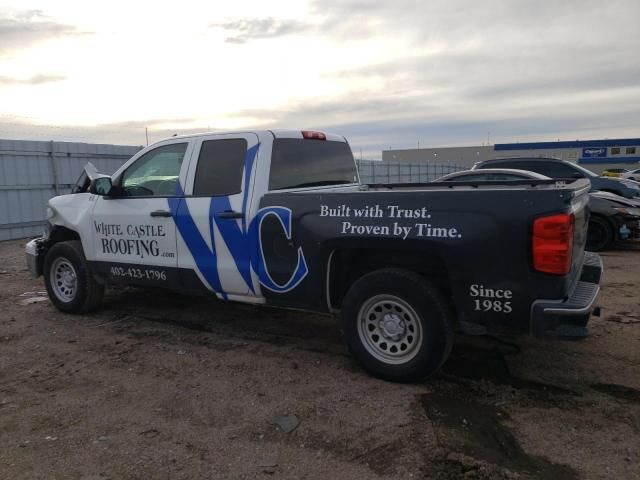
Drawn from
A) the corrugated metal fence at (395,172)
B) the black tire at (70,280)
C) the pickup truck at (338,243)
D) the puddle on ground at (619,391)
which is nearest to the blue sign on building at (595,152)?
the corrugated metal fence at (395,172)

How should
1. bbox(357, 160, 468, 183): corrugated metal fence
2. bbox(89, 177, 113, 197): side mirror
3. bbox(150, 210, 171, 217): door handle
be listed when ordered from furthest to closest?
bbox(357, 160, 468, 183): corrugated metal fence, bbox(89, 177, 113, 197): side mirror, bbox(150, 210, 171, 217): door handle

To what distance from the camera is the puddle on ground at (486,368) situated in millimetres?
4055

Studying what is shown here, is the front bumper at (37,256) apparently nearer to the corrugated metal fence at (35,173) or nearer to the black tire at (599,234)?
the corrugated metal fence at (35,173)

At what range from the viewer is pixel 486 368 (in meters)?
4.42

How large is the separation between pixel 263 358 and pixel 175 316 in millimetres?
1872

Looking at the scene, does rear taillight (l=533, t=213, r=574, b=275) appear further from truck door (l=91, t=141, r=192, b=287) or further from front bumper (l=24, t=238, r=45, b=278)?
front bumper (l=24, t=238, r=45, b=278)

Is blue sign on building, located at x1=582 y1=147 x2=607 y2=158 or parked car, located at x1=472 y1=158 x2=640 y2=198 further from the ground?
blue sign on building, located at x1=582 y1=147 x2=607 y2=158

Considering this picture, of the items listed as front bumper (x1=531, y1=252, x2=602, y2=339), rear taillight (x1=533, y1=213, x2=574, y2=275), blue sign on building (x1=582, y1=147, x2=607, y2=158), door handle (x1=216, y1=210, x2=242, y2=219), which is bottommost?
front bumper (x1=531, y1=252, x2=602, y2=339)

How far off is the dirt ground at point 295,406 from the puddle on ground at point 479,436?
0.01 meters

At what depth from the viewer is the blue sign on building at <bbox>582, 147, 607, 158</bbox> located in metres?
58.0

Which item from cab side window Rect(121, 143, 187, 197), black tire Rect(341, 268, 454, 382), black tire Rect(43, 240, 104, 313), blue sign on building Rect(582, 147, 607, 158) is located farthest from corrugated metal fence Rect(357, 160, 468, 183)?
blue sign on building Rect(582, 147, 607, 158)

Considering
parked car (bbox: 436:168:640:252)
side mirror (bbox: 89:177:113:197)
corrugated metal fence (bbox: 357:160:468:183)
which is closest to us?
side mirror (bbox: 89:177:113:197)

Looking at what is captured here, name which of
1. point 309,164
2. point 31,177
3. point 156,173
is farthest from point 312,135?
point 31,177

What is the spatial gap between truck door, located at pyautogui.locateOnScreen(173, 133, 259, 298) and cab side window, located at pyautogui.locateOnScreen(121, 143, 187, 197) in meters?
0.23
